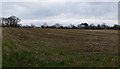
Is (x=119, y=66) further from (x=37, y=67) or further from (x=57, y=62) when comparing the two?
(x=37, y=67)

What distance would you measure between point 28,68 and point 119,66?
13.6ft

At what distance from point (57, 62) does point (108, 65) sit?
2357 mm

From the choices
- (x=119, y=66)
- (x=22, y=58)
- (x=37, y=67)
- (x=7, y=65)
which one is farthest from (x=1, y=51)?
(x=119, y=66)

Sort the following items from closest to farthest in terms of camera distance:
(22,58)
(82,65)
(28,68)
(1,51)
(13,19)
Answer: (28,68), (82,65), (22,58), (1,51), (13,19)

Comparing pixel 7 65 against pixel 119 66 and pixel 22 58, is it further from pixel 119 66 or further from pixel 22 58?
pixel 119 66

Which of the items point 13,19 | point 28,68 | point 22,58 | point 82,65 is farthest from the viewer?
point 13,19

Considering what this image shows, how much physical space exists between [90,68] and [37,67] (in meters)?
2.25

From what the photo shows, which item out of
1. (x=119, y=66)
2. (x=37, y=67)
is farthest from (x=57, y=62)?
(x=119, y=66)

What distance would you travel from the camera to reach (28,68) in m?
8.58

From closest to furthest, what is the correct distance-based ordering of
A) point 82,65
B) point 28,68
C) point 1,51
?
1. point 28,68
2. point 82,65
3. point 1,51

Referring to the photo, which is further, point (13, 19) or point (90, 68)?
point (13, 19)

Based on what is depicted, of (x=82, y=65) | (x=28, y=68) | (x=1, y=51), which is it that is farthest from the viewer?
(x=1, y=51)

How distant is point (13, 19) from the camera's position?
10969 centimetres

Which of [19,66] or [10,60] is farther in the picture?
[10,60]
